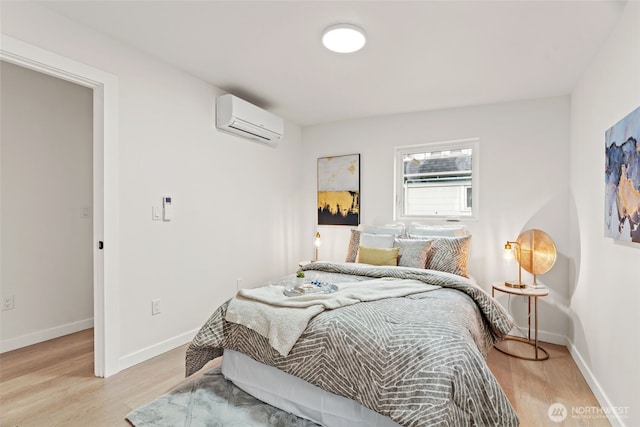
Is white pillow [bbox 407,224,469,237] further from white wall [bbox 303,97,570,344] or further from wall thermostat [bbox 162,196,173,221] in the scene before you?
wall thermostat [bbox 162,196,173,221]

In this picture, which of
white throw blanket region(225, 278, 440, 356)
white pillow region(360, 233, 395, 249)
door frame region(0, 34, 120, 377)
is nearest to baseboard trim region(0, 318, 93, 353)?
door frame region(0, 34, 120, 377)

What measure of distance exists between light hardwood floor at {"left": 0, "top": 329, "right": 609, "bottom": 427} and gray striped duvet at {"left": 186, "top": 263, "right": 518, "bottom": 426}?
0.40 metres

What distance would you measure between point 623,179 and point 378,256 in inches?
69.5

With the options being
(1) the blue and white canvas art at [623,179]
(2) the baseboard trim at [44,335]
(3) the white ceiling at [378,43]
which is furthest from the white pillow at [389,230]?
(2) the baseboard trim at [44,335]

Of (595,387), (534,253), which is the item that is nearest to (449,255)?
(534,253)

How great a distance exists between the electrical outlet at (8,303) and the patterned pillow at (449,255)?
3623 millimetres

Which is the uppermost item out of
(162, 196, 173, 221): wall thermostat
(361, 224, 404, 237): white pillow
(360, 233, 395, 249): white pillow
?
(162, 196, 173, 221): wall thermostat

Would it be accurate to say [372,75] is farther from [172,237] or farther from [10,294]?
[10,294]

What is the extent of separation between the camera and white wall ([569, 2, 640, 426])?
1.70m

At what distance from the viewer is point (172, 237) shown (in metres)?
2.75

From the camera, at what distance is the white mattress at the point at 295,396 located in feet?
5.25

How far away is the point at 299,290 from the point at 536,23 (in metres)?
2.23

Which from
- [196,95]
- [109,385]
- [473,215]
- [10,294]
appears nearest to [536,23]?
[473,215]

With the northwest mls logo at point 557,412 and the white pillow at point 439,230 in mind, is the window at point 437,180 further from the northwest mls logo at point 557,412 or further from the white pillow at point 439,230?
the northwest mls logo at point 557,412
